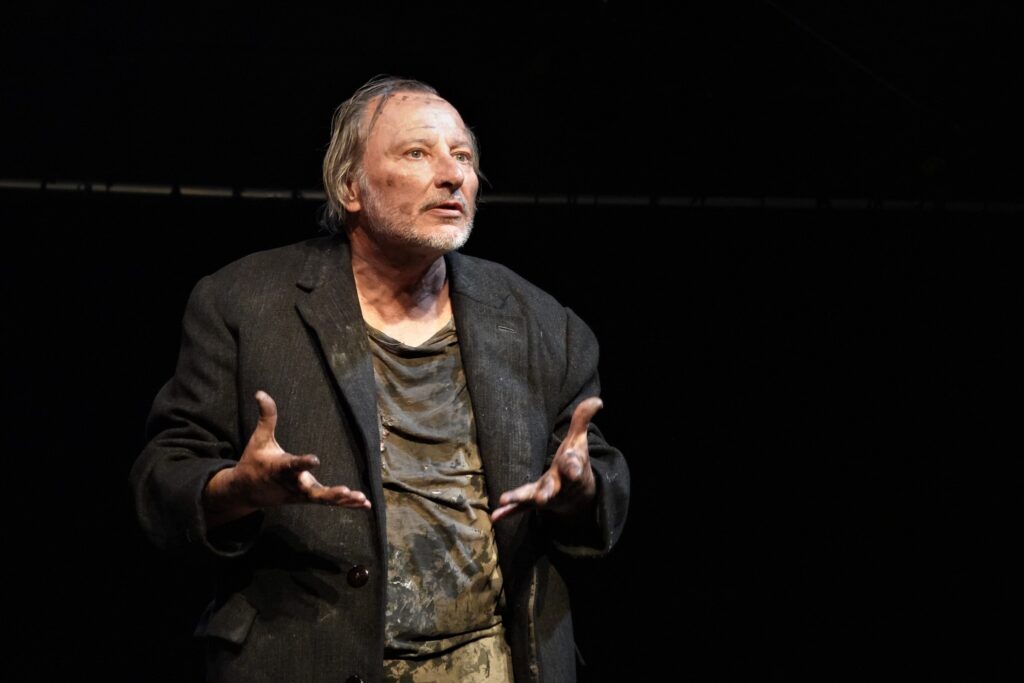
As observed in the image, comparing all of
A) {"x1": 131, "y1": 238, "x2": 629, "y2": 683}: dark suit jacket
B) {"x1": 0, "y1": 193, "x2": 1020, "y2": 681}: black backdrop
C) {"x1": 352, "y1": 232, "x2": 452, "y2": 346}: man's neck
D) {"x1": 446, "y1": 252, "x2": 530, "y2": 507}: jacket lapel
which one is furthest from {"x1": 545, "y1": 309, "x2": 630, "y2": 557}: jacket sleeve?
{"x1": 0, "y1": 193, "x2": 1020, "y2": 681}: black backdrop

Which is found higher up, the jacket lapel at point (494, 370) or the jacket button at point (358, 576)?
the jacket lapel at point (494, 370)

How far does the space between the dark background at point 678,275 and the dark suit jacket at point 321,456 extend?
0.69 meters

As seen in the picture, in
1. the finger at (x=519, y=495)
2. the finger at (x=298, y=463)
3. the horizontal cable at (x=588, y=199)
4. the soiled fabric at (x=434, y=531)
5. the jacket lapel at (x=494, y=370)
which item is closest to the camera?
the finger at (x=298, y=463)

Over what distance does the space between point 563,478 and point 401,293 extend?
57 cm

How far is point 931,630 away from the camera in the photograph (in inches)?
121

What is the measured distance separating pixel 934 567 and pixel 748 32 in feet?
4.71

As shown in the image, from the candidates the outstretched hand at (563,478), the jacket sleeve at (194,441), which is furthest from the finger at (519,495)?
the jacket sleeve at (194,441)

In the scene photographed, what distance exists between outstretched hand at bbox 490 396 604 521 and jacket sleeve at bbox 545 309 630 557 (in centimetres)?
13

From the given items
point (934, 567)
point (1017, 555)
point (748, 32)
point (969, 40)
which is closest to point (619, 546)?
point (934, 567)

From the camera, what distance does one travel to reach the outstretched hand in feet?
5.96

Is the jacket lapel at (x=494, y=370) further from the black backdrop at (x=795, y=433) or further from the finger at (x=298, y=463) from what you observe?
the black backdrop at (x=795, y=433)

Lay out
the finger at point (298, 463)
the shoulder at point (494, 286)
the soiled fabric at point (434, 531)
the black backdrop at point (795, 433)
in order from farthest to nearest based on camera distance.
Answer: the black backdrop at point (795, 433) → the shoulder at point (494, 286) → the soiled fabric at point (434, 531) → the finger at point (298, 463)

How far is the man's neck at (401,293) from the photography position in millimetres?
2186

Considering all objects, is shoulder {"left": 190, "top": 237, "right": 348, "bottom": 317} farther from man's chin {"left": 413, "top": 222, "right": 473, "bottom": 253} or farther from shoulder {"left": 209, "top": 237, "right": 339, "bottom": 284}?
man's chin {"left": 413, "top": 222, "right": 473, "bottom": 253}
